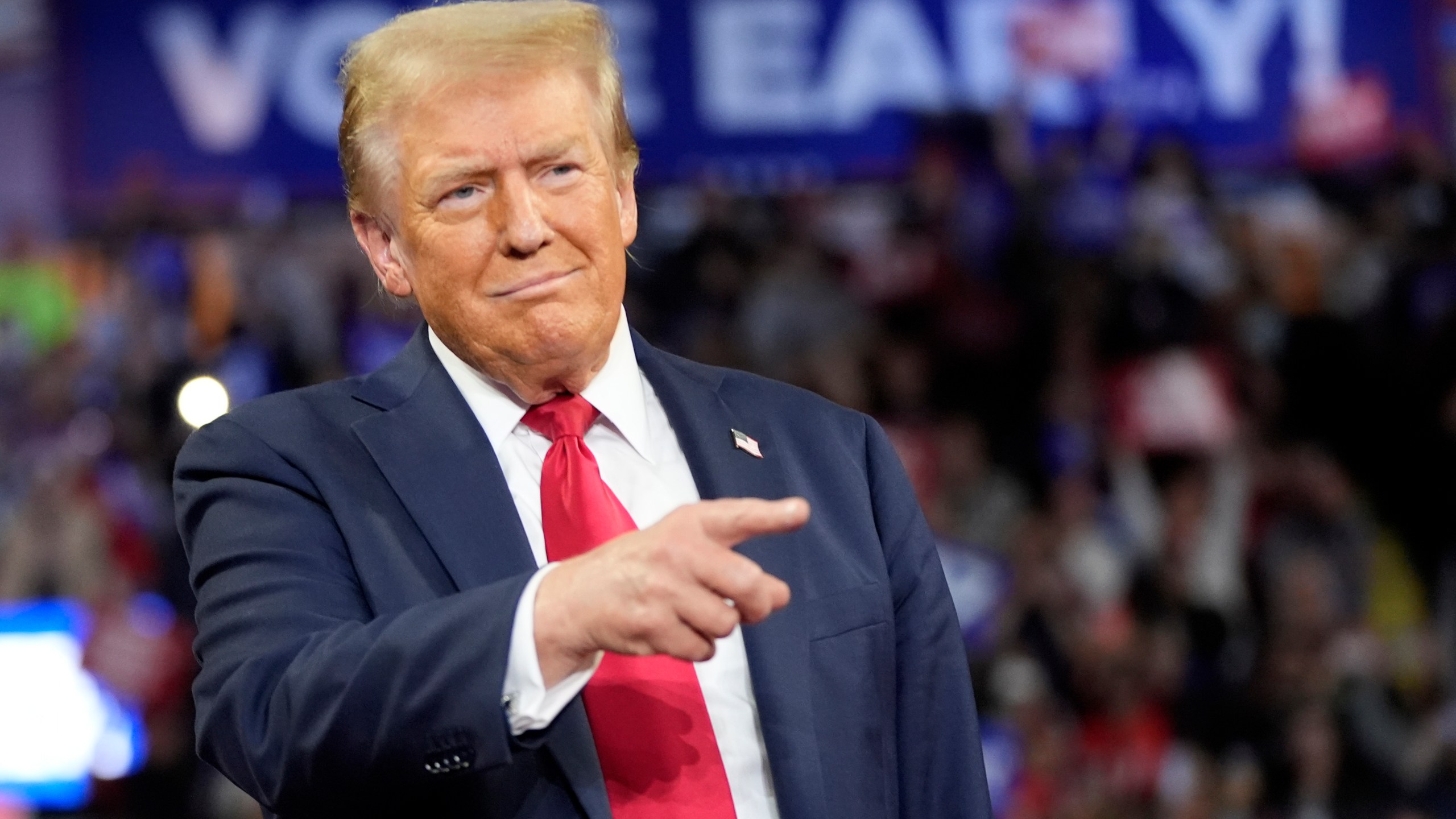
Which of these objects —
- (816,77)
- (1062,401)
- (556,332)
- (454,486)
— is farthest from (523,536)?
(816,77)

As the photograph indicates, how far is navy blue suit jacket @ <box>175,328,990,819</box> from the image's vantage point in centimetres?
126

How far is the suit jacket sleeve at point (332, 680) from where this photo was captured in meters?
1.25

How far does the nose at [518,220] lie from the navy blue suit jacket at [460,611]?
17cm

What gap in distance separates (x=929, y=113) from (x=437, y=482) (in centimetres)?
587

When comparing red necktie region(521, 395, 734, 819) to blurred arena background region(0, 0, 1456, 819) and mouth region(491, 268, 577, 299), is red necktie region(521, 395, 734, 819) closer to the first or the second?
mouth region(491, 268, 577, 299)

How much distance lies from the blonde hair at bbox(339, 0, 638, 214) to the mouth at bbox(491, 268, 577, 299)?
153 millimetres

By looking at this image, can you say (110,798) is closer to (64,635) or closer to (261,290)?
(64,635)

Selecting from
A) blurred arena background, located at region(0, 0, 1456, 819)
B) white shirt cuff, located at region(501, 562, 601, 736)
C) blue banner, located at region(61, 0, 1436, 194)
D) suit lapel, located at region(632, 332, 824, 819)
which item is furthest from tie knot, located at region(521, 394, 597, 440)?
blue banner, located at region(61, 0, 1436, 194)

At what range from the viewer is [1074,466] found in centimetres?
652

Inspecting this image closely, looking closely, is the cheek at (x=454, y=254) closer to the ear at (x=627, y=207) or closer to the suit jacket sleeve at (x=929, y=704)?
the ear at (x=627, y=207)

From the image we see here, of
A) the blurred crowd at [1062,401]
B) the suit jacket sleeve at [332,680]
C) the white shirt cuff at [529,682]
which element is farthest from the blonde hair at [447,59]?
the blurred crowd at [1062,401]

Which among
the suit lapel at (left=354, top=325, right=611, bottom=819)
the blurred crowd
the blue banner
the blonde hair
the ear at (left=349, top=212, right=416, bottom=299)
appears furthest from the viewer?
the blue banner

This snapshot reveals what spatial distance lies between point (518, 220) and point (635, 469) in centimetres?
29

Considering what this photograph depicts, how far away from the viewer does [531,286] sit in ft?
4.99
